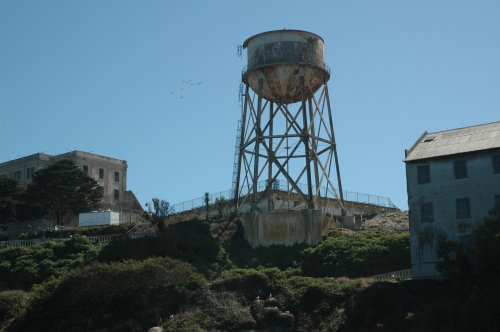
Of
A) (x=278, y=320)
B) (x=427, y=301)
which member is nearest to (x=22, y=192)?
A: (x=278, y=320)

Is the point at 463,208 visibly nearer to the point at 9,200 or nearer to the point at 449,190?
the point at 449,190

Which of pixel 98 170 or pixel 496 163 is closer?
pixel 496 163

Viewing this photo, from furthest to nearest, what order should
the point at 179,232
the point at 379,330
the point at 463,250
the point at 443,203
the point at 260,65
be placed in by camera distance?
the point at 260,65 → the point at 179,232 → the point at 443,203 → the point at 463,250 → the point at 379,330

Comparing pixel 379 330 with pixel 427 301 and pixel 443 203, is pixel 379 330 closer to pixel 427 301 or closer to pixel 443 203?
pixel 427 301

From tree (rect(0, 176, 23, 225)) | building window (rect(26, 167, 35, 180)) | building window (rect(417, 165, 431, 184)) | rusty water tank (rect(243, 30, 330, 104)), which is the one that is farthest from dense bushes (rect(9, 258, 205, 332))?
building window (rect(26, 167, 35, 180))

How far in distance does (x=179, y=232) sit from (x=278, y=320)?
13.7 m

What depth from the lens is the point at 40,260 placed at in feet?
184

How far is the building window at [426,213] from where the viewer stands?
4547cm

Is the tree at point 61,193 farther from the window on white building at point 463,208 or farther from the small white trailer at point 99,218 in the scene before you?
the window on white building at point 463,208

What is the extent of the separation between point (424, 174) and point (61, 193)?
35683mm

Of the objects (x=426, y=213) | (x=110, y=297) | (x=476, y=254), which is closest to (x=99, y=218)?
(x=110, y=297)

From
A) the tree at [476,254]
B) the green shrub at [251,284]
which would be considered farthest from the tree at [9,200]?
the tree at [476,254]

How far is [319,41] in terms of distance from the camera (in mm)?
61188

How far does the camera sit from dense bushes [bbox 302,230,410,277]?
49.2 m
